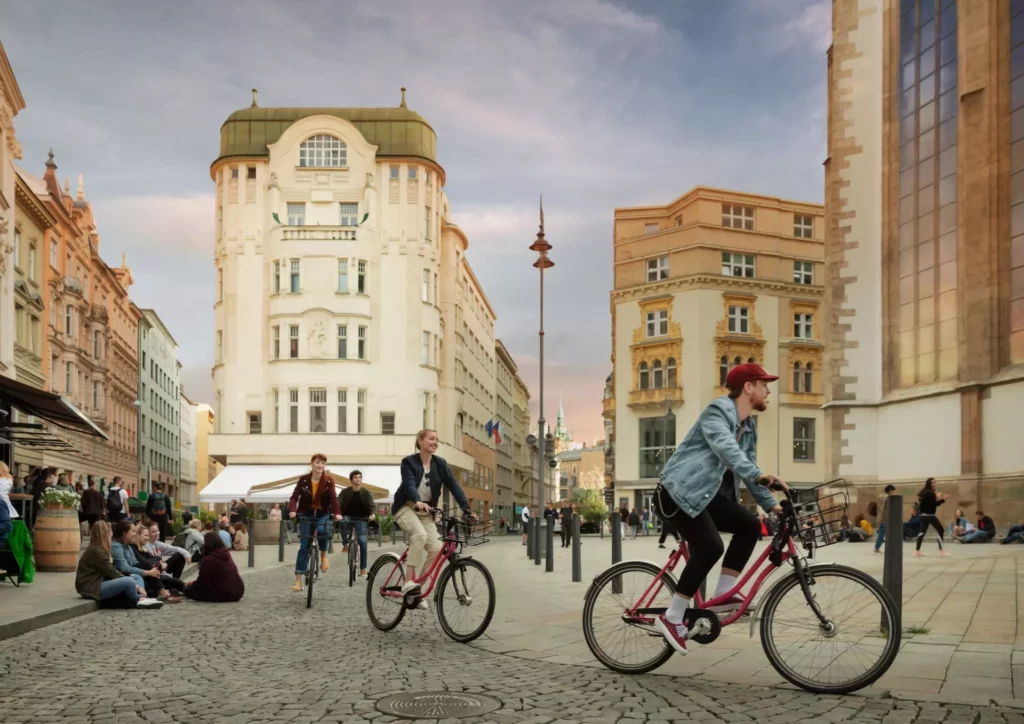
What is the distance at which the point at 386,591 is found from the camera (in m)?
9.70

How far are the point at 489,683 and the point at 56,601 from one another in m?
7.18

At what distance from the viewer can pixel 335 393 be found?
54.5m

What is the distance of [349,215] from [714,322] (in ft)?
68.8

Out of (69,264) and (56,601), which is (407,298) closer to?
(69,264)

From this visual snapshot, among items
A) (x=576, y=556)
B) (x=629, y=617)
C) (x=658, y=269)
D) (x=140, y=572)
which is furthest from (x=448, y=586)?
(x=658, y=269)

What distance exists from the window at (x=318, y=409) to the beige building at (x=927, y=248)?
28.1m

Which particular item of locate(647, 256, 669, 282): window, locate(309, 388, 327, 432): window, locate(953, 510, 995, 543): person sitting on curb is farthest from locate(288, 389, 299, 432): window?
locate(953, 510, 995, 543): person sitting on curb

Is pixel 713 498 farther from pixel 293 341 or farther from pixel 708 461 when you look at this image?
pixel 293 341

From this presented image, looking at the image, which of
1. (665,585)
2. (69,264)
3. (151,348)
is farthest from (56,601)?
(151,348)

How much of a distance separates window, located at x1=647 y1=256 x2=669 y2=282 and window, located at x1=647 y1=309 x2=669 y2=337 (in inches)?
75.2

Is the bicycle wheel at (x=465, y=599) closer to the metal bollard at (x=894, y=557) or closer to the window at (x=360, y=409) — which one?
the metal bollard at (x=894, y=557)

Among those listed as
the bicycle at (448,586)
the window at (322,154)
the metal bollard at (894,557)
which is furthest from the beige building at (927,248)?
the window at (322,154)

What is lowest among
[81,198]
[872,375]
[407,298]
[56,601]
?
[56,601]

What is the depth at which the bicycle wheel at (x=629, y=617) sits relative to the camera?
6.88 meters
